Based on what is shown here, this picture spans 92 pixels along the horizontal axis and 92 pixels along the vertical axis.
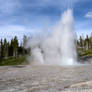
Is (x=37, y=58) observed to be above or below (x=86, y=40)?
below

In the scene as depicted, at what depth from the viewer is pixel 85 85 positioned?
843cm

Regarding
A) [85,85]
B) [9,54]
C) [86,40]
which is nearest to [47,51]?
[85,85]

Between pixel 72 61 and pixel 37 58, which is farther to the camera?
pixel 37 58

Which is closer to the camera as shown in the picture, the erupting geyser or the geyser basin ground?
the geyser basin ground

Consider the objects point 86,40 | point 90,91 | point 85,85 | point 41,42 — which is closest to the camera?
point 90,91

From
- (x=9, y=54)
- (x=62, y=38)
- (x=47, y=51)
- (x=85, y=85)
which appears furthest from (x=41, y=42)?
(x=9, y=54)

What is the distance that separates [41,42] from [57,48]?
385 centimetres

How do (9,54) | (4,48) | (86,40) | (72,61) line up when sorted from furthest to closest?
1. (86,40)
2. (9,54)
3. (4,48)
4. (72,61)

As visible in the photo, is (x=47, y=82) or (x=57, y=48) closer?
(x=47, y=82)

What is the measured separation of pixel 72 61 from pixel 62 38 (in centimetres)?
514

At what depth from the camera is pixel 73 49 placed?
90.9 ft

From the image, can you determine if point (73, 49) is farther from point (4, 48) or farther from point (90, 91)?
point (4, 48)

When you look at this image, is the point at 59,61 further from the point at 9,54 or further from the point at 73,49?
the point at 9,54

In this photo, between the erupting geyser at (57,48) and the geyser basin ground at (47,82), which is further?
the erupting geyser at (57,48)
